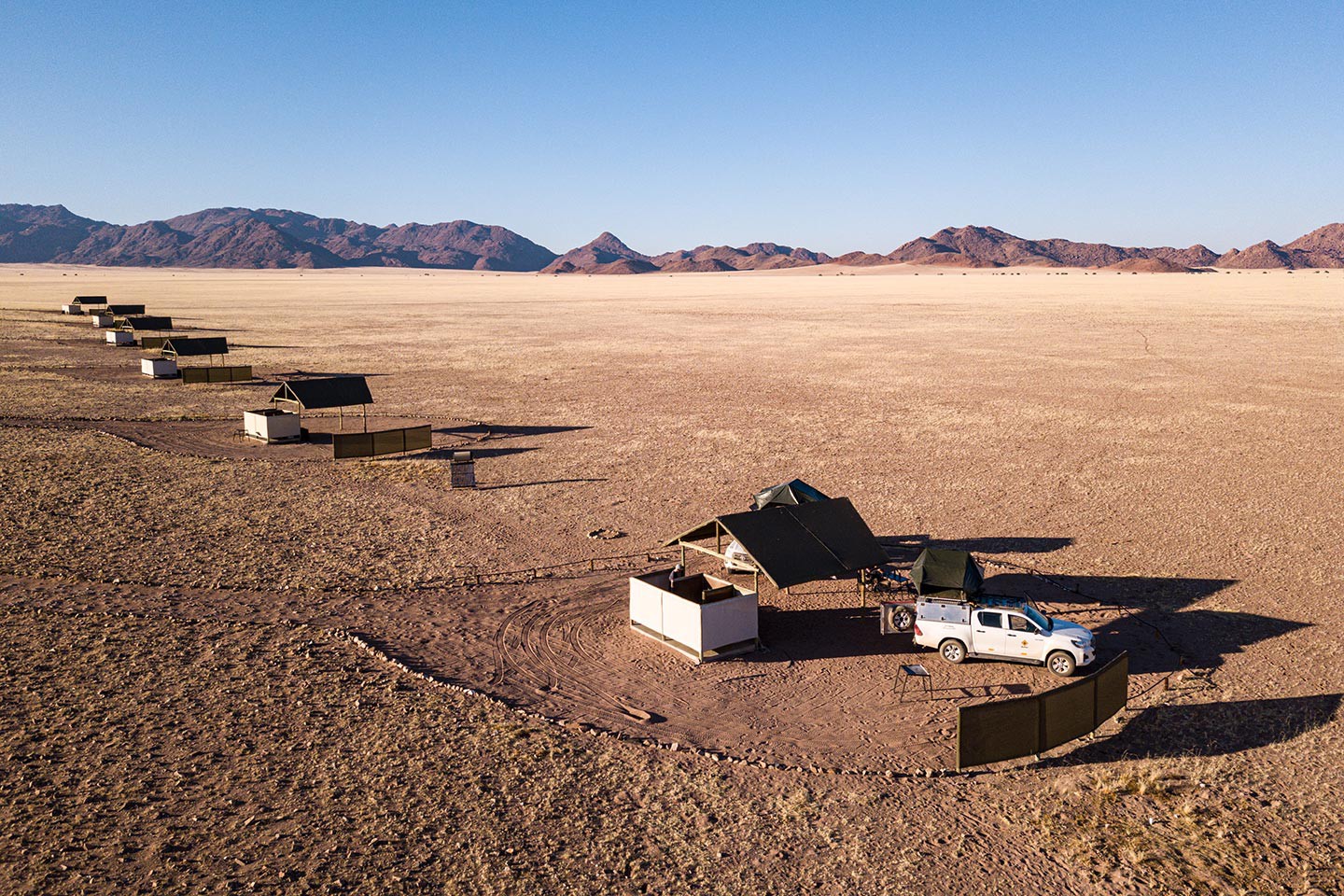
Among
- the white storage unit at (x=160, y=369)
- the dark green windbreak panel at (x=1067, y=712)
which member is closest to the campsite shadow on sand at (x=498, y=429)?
the white storage unit at (x=160, y=369)

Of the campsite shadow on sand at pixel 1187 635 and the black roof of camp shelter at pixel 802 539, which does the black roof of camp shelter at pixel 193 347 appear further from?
the campsite shadow on sand at pixel 1187 635

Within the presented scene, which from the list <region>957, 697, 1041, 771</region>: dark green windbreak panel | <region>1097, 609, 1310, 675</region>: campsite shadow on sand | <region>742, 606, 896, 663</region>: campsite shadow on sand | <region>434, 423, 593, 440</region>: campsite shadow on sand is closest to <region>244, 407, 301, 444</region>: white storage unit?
<region>434, 423, 593, 440</region>: campsite shadow on sand

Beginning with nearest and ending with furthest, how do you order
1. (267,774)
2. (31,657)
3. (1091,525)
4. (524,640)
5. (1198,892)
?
1. (1198,892)
2. (267,774)
3. (31,657)
4. (524,640)
5. (1091,525)

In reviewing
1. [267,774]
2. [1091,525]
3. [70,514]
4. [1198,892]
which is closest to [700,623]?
[267,774]

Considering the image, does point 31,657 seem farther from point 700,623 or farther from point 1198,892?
point 1198,892

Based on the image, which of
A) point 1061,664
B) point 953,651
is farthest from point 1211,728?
point 953,651
